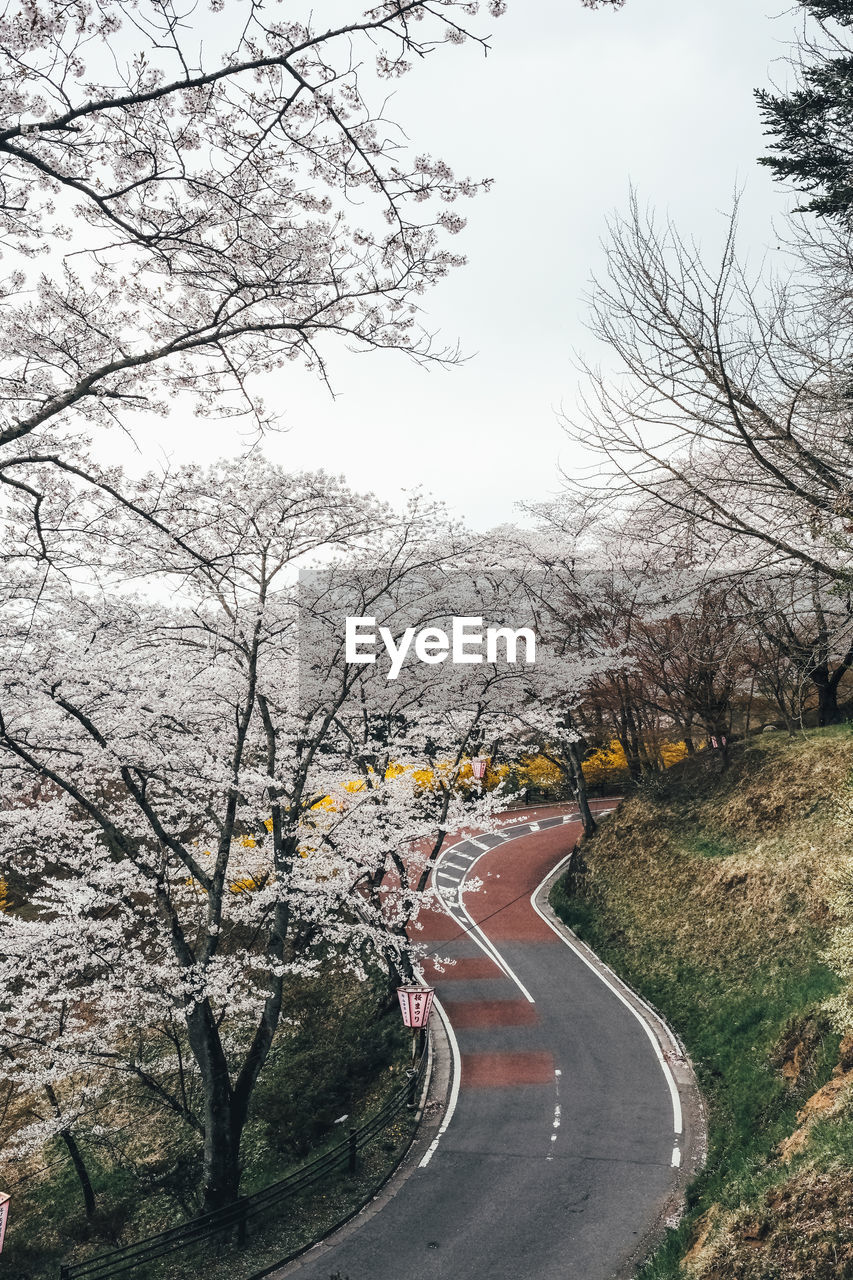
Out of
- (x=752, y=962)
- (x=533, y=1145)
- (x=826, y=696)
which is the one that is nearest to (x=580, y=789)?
(x=826, y=696)

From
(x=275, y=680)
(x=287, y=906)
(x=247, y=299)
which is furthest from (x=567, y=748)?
(x=247, y=299)

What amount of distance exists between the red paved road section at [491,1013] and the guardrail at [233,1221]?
3.41 metres

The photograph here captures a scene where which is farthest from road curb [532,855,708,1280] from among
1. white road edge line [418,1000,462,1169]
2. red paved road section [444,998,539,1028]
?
white road edge line [418,1000,462,1169]

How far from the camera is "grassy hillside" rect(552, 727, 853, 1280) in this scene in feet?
21.3

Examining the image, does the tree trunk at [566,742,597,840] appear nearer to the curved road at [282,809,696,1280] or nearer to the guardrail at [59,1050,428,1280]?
the curved road at [282,809,696,1280]

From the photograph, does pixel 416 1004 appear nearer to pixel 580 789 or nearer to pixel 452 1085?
pixel 452 1085

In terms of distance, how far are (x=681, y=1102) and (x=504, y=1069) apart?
135 inches

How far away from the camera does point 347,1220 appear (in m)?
10.5

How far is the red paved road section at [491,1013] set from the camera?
52.8 feet

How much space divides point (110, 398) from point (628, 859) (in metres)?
19.2

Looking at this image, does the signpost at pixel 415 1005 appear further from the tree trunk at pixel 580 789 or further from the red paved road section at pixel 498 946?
the tree trunk at pixel 580 789

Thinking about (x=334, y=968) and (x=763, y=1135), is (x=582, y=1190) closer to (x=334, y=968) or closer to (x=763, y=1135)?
(x=763, y=1135)

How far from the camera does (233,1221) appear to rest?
10.5 meters

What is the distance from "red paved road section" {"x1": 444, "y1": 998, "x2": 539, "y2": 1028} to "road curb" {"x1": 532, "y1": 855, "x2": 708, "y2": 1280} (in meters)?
2.27
